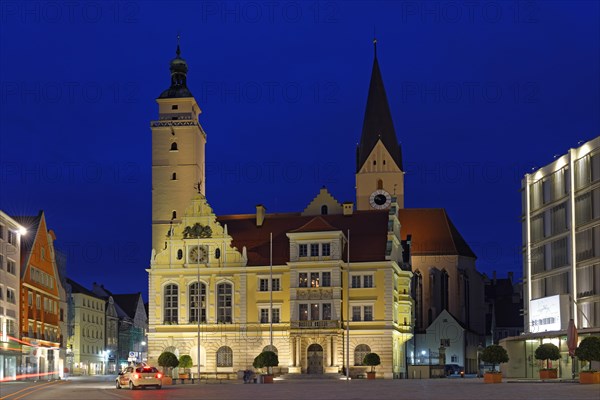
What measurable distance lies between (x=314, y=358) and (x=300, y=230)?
12.0 meters

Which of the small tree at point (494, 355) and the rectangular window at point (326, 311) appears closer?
the small tree at point (494, 355)

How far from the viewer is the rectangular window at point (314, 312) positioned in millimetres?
91812

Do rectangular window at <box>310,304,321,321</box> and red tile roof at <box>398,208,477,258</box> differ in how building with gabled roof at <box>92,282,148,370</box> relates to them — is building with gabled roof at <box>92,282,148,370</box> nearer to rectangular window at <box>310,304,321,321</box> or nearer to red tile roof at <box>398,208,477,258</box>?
red tile roof at <box>398,208,477,258</box>

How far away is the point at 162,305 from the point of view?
95.9 metres

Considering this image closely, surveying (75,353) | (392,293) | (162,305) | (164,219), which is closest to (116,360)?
(75,353)

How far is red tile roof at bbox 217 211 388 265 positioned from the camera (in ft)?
308

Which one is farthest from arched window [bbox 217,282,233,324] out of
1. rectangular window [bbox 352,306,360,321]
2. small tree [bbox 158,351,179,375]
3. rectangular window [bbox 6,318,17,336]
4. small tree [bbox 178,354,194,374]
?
rectangular window [bbox 6,318,17,336]

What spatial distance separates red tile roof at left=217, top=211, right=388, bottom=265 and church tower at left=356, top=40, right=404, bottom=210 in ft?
118

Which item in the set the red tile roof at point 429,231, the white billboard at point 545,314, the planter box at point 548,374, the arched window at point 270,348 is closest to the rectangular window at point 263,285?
the arched window at point 270,348

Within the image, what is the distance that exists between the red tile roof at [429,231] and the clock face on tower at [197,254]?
36824 millimetres

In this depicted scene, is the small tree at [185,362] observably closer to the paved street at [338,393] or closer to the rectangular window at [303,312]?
the rectangular window at [303,312]

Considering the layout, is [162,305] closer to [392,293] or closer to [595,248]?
[392,293]

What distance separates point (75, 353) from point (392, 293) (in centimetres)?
5930

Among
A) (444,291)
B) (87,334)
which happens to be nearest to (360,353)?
(444,291)
